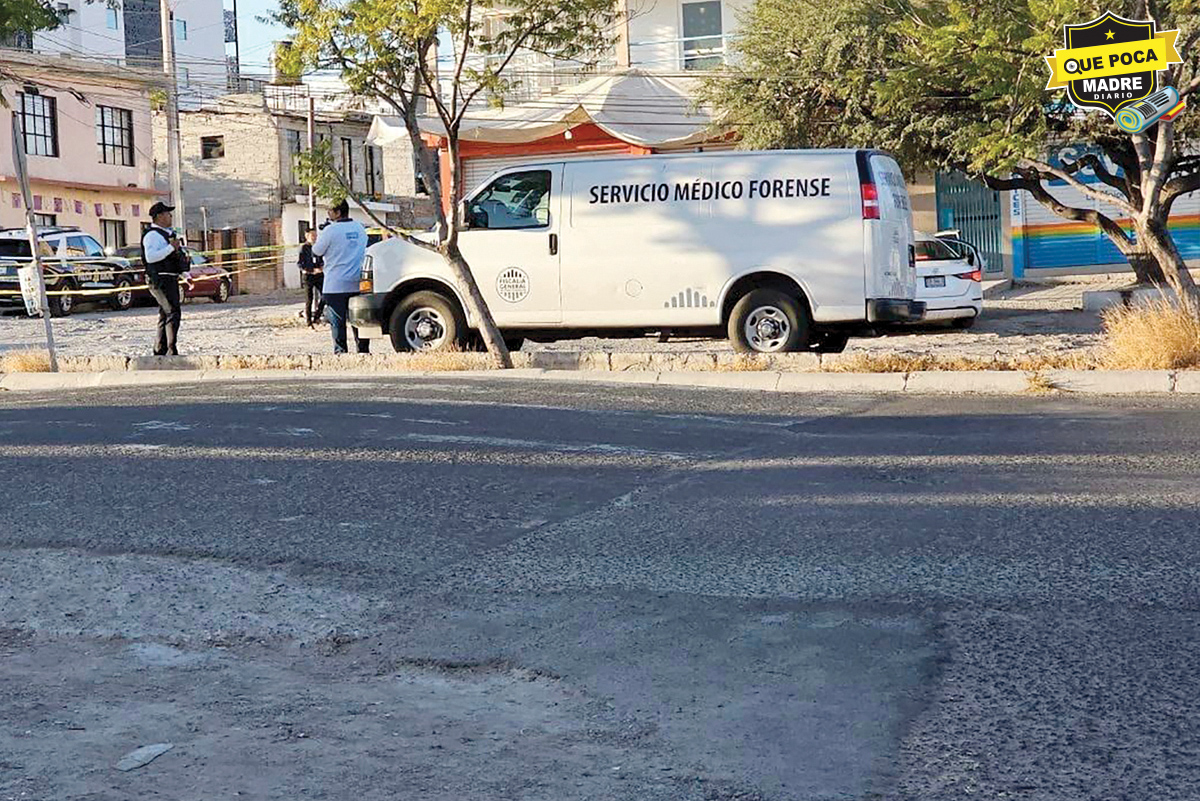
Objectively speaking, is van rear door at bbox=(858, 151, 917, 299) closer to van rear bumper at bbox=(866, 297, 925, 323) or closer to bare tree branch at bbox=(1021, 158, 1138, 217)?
van rear bumper at bbox=(866, 297, 925, 323)

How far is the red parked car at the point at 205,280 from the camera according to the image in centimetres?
3991

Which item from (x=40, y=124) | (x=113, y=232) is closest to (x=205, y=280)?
(x=40, y=124)

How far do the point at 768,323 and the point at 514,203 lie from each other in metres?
2.93

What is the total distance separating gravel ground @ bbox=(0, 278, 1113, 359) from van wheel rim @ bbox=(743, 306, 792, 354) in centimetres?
156

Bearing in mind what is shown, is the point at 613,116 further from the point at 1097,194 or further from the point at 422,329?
the point at 422,329

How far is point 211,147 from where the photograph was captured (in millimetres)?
59469

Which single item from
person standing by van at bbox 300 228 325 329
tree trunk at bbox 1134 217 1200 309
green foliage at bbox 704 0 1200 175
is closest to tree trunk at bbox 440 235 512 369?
green foliage at bbox 704 0 1200 175

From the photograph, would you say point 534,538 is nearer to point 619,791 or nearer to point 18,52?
point 619,791

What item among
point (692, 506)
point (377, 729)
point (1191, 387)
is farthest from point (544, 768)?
point (1191, 387)

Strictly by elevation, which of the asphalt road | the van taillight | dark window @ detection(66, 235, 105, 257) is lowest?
the asphalt road

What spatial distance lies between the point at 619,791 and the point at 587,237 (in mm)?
12415

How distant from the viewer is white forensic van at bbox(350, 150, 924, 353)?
50.1 ft

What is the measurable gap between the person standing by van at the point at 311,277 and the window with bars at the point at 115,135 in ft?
85.4

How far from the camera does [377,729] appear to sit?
14.5 ft
